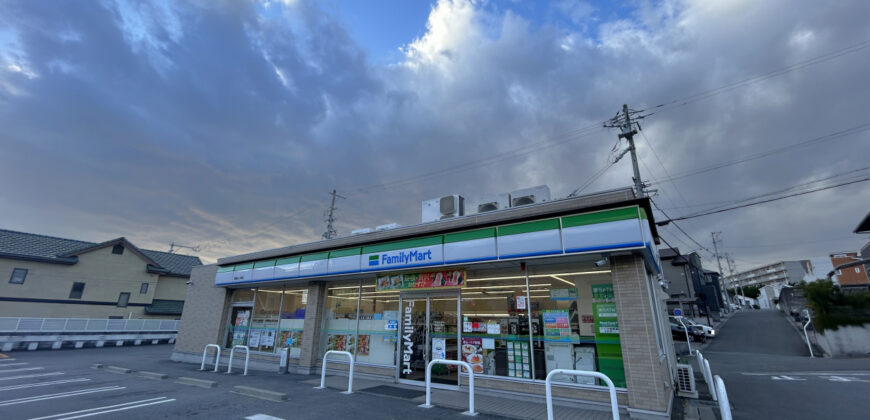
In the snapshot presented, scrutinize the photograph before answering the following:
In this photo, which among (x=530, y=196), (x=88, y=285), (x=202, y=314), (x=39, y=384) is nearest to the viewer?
(x=530, y=196)

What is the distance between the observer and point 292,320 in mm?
13602

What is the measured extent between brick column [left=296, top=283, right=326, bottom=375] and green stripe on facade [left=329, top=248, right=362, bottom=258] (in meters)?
1.81

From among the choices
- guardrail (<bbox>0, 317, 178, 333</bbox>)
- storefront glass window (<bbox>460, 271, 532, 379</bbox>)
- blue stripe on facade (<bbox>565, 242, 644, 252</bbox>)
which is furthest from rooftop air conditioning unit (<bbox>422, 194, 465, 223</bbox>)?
guardrail (<bbox>0, 317, 178, 333</bbox>)

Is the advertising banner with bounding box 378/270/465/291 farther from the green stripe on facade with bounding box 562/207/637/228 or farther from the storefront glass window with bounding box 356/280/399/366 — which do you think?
the green stripe on facade with bounding box 562/207/637/228

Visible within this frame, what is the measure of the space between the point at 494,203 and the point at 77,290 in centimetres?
3416

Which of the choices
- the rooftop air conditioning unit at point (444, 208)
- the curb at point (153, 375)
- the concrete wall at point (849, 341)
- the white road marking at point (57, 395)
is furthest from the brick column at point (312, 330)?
the concrete wall at point (849, 341)

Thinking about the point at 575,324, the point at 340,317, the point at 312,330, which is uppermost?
the point at 340,317

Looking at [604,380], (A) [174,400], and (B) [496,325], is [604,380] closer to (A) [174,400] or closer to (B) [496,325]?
(B) [496,325]

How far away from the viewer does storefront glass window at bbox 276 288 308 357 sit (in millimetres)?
13305

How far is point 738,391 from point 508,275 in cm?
776

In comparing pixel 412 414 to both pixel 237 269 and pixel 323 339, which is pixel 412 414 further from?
pixel 237 269

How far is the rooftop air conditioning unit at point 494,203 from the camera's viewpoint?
1004 cm

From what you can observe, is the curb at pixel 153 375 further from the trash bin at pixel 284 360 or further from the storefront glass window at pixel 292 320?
the storefront glass window at pixel 292 320

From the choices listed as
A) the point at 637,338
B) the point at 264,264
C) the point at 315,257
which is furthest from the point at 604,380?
the point at 264,264
